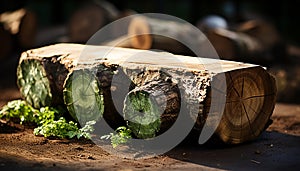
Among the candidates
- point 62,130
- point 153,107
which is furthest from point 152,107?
point 62,130

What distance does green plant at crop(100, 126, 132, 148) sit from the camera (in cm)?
457

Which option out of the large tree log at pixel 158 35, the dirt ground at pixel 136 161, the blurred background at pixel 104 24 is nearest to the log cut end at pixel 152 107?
the dirt ground at pixel 136 161

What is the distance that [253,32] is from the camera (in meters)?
11.4

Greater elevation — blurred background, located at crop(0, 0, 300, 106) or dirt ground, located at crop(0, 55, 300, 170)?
blurred background, located at crop(0, 0, 300, 106)

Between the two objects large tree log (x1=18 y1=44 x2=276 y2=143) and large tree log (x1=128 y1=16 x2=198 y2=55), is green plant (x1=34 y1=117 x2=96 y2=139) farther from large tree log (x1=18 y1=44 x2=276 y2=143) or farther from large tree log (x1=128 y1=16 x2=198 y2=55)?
large tree log (x1=128 y1=16 x2=198 y2=55)

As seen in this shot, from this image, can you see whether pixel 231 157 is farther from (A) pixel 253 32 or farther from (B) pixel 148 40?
(A) pixel 253 32

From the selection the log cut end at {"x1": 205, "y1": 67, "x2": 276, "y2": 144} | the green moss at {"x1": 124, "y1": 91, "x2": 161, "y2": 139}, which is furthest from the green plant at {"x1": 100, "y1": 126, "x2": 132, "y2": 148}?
the log cut end at {"x1": 205, "y1": 67, "x2": 276, "y2": 144}

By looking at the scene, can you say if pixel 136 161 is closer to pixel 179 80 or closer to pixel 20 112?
pixel 179 80

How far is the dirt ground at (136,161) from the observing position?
404cm

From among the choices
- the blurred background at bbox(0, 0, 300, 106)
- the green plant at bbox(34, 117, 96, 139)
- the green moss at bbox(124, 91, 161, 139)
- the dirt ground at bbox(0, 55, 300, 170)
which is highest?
the blurred background at bbox(0, 0, 300, 106)

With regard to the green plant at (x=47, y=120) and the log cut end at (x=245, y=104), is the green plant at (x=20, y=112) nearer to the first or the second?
the green plant at (x=47, y=120)

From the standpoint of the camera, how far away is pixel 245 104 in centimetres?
466

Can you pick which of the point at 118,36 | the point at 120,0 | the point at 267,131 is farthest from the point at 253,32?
the point at 267,131

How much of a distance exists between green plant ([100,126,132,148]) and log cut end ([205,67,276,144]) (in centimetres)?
82
